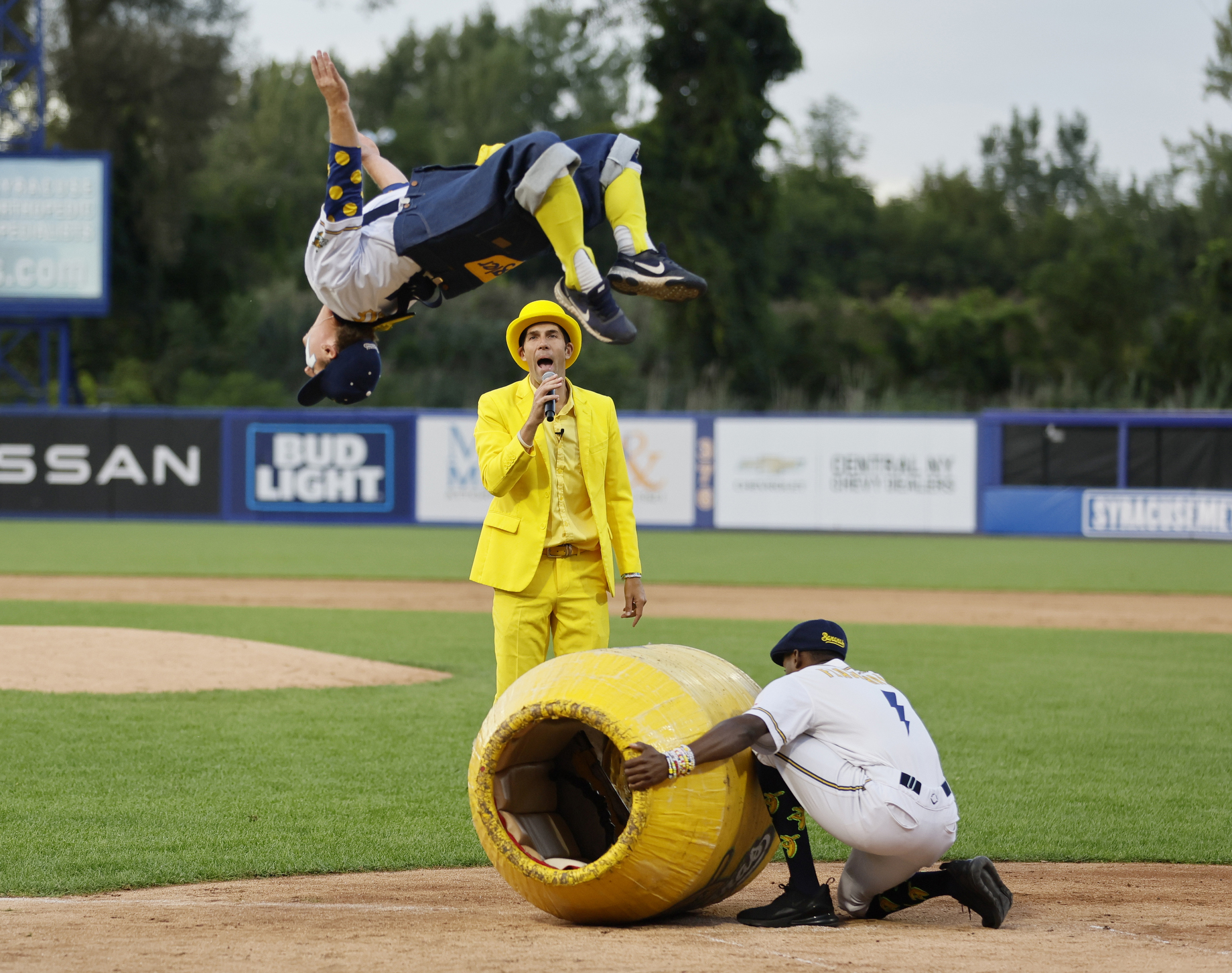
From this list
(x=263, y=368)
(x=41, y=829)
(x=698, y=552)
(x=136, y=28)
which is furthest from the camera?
(x=263, y=368)

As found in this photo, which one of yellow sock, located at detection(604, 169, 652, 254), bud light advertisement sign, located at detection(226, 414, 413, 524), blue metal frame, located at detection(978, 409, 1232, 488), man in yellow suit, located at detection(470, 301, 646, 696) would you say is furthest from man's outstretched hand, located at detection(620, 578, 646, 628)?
bud light advertisement sign, located at detection(226, 414, 413, 524)

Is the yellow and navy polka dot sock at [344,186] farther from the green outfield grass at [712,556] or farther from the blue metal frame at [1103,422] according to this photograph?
the blue metal frame at [1103,422]

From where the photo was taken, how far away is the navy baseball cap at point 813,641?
5.20 m

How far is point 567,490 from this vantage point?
5824 millimetres

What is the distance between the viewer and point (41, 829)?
6.44 meters

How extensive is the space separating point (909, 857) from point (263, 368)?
4160 centimetres

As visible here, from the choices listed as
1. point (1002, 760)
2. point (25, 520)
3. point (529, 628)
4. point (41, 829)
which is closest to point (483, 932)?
point (529, 628)

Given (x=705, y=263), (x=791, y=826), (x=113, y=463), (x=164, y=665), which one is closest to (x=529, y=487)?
(x=791, y=826)

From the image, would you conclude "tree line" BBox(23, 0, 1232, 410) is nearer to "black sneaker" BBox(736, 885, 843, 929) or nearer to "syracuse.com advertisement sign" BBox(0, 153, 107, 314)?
"syracuse.com advertisement sign" BBox(0, 153, 107, 314)

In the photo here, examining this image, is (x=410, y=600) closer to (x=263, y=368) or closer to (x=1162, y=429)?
(x=1162, y=429)

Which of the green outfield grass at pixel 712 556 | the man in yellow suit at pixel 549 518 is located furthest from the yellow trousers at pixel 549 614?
the green outfield grass at pixel 712 556

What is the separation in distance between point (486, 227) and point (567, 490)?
5.68 feet

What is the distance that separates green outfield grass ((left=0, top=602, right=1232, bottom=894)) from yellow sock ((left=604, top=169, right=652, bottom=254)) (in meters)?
3.14

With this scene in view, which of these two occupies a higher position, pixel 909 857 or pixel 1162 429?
pixel 1162 429
